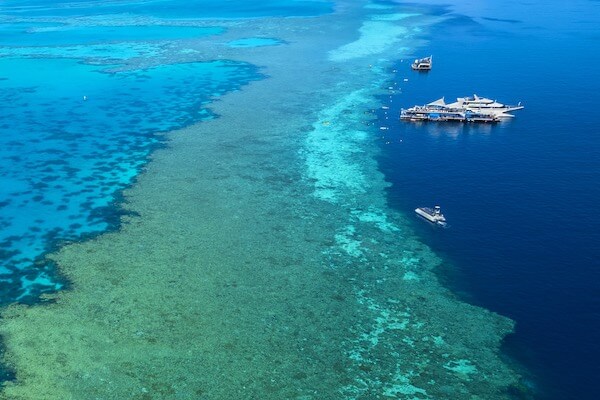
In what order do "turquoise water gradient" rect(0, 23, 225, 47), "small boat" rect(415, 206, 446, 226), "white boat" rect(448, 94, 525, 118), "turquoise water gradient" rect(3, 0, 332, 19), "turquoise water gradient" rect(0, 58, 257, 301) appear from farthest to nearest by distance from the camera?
1. "turquoise water gradient" rect(3, 0, 332, 19)
2. "turquoise water gradient" rect(0, 23, 225, 47)
3. "white boat" rect(448, 94, 525, 118)
4. "small boat" rect(415, 206, 446, 226)
5. "turquoise water gradient" rect(0, 58, 257, 301)

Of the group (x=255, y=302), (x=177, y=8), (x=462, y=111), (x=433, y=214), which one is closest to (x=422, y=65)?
(x=462, y=111)

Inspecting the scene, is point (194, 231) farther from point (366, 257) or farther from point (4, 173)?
point (4, 173)

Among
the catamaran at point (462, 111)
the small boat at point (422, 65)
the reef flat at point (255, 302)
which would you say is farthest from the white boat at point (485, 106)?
the reef flat at point (255, 302)

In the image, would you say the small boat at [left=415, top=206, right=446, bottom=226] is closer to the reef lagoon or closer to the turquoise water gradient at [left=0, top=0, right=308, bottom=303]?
the reef lagoon

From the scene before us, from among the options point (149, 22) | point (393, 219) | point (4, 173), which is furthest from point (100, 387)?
point (149, 22)

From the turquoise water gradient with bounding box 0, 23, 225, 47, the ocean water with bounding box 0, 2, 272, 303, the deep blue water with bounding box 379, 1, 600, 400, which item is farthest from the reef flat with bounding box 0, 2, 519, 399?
the turquoise water gradient with bounding box 0, 23, 225, 47

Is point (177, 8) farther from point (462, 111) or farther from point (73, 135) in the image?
point (462, 111)

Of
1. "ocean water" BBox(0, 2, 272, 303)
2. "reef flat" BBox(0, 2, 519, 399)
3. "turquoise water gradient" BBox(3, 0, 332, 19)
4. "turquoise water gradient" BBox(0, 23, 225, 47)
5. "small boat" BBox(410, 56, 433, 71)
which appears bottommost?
"reef flat" BBox(0, 2, 519, 399)
